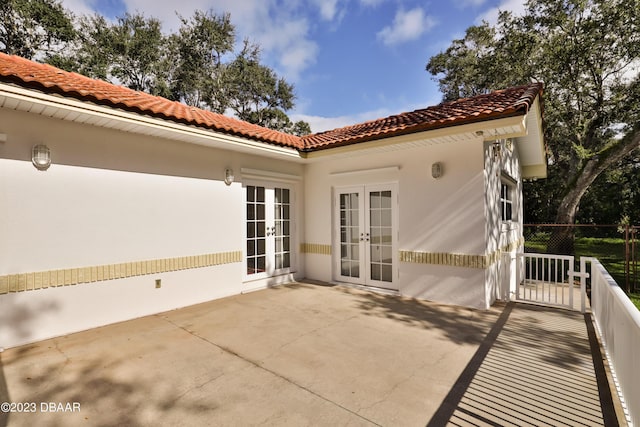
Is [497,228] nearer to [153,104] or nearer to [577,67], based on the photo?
[153,104]

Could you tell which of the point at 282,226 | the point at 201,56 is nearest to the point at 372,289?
the point at 282,226

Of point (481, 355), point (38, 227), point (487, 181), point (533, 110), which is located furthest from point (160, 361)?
point (533, 110)

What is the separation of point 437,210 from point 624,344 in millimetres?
3725

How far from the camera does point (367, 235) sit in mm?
7379

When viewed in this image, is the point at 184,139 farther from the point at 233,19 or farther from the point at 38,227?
the point at 233,19

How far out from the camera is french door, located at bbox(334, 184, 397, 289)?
277 inches

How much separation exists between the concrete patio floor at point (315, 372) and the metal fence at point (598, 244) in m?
4.31

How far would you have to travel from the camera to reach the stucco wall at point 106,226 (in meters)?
4.25

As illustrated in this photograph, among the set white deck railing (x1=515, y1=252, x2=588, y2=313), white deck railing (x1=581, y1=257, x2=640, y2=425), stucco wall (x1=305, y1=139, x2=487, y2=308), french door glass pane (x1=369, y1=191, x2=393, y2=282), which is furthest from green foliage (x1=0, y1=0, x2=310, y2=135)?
white deck railing (x1=581, y1=257, x2=640, y2=425)

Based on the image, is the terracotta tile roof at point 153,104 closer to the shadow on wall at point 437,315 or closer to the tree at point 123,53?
the shadow on wall at point 437,315

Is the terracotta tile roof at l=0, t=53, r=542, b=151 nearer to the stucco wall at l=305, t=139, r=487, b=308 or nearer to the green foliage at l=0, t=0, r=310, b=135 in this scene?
the stucco wall at l=305, t=139, r=487, b=308

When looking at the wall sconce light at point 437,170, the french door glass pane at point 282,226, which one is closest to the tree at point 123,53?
the french door glass pane at point 282,226

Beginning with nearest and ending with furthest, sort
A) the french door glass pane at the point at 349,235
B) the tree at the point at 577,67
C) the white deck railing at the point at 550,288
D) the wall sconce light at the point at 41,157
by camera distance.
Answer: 1. the wall sconce light at the point at 41,157
2. the white deck railing at the point at 550,288
3. the french door glass pane at the point at 349,235
4. the tree at the point at 577,67

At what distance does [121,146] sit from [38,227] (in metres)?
1.71
